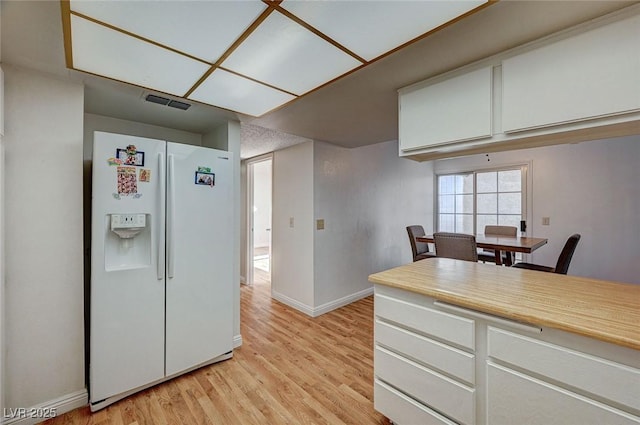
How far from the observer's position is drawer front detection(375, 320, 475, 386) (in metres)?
1.28

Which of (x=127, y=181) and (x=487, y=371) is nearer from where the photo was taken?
(x=487, y=371)

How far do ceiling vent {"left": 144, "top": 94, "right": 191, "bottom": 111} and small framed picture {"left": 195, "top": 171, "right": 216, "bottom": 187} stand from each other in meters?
0.53

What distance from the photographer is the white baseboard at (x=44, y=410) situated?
61.2 inches

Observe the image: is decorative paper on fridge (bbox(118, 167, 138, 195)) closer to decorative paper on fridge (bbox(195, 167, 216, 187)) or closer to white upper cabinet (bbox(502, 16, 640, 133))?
decorative paper on fridge (bbox(195, 167, 216, 187))

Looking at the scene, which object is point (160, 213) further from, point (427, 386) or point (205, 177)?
point (427, 386)

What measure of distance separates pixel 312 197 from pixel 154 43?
7.29ft

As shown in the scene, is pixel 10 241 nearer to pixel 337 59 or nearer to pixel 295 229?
pixel 337 59

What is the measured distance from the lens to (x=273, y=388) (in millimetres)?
1971

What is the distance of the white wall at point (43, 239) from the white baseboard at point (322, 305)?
82.9 inches

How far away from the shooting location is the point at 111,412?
1729 mm

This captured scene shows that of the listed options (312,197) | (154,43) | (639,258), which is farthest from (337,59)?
(639,258)

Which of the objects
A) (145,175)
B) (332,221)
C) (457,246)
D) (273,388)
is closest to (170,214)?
(145,175)

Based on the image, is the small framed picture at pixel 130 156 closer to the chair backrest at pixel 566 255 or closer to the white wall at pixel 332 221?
the white wall at pixel 332 221

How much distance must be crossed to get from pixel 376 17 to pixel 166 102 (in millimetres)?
1659
